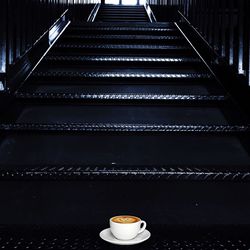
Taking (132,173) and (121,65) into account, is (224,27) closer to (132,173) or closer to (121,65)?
(121,65)

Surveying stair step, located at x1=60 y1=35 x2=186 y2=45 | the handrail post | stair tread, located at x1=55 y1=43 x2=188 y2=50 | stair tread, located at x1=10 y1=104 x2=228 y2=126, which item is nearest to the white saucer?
stair tread, located at x1=10 y1=104 x2=228 y2=126

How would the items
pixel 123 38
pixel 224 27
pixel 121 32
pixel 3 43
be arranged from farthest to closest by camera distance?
pixel 121 32, pixel 123 38, pixel 224 27, pixel 3 43

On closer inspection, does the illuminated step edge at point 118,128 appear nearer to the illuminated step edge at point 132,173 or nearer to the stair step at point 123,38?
the illuminated step edge at point 132,173

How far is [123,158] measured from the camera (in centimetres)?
205

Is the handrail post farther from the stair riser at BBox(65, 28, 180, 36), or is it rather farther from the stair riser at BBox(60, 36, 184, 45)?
the stair riser at BBox(65, 28, 180, 36)

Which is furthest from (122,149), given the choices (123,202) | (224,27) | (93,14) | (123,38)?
(93,14)

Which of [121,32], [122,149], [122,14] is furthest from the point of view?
[122,14]

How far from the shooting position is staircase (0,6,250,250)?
1359 mm

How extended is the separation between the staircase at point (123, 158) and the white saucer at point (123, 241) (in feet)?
0.06

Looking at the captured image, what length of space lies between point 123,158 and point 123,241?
0.86 m

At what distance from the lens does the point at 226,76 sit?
2.70 metres

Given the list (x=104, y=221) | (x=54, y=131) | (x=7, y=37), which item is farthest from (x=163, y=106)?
(x=104, y=221)

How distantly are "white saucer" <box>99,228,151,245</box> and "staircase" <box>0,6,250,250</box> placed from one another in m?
0.02

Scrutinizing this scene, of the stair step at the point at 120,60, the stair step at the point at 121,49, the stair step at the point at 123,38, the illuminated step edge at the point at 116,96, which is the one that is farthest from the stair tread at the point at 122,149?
the stair step at the point at 123,38
